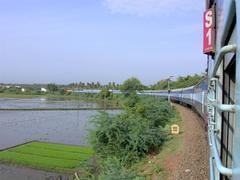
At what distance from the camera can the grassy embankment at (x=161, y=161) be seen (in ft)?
29.5

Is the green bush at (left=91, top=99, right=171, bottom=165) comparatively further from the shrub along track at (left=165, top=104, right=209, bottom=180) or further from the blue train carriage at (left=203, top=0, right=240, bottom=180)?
the blue train carriage at (left=203, top=0, right=240, bottom=180)

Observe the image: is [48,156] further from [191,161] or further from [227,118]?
[227,118]

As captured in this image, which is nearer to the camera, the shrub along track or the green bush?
the shrub along track

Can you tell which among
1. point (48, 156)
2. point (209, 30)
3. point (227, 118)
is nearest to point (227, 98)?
point (227, 118)

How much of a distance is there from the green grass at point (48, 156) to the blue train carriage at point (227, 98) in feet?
58.0

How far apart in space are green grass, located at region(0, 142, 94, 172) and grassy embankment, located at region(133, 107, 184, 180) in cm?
809

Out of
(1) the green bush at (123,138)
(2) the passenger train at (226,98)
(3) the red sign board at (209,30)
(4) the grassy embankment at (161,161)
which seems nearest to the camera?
(2) the passenger train at (226,98)

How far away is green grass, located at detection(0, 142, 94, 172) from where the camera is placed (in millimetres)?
20938

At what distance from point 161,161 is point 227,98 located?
8416 mm

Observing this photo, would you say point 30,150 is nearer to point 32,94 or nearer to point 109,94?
point 109,94

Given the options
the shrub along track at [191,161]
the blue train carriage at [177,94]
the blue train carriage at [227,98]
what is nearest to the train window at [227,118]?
the blue train carriage at [227,98]

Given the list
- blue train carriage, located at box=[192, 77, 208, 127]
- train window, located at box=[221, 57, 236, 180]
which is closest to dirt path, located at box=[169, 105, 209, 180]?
blue train carriage, located at box=[192, 77, 208, 127]

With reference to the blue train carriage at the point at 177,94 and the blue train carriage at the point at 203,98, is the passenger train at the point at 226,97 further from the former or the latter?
the blue train carriage at the point at 177,94

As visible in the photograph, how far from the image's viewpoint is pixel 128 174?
8.40 meters
